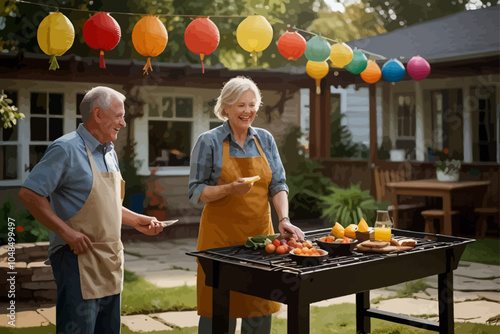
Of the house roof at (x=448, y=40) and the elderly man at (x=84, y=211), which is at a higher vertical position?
the house roof at (x=448, y=40)

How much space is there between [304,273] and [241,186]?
0.83 meters

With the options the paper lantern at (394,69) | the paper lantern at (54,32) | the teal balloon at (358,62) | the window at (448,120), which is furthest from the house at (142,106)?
the paper lantern at (54,32)

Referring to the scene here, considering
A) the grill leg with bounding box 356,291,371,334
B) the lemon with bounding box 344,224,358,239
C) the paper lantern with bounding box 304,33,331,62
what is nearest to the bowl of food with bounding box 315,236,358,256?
the lemon with bounding box 344,224,358,239

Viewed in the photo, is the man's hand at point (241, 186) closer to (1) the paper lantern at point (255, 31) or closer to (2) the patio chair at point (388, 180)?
(1) the paper lantern at point (255, 31)

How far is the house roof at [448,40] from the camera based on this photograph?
1245 centimetres

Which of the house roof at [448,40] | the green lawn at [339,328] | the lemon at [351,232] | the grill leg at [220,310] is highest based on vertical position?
the house roof at [448,40]

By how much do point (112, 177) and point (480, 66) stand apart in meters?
10.3

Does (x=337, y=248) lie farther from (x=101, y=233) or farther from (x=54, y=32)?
(x=54, y=32)

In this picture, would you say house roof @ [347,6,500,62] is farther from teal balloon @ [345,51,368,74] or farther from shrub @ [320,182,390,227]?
shrub @ [320,182,390,227]

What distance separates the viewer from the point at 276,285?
3.82m

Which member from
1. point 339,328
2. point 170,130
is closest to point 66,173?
point 339,328

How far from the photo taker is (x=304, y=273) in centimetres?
366

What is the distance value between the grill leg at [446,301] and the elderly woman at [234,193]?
1265 mm

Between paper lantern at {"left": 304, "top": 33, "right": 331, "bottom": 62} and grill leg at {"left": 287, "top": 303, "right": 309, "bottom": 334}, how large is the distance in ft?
19.9
